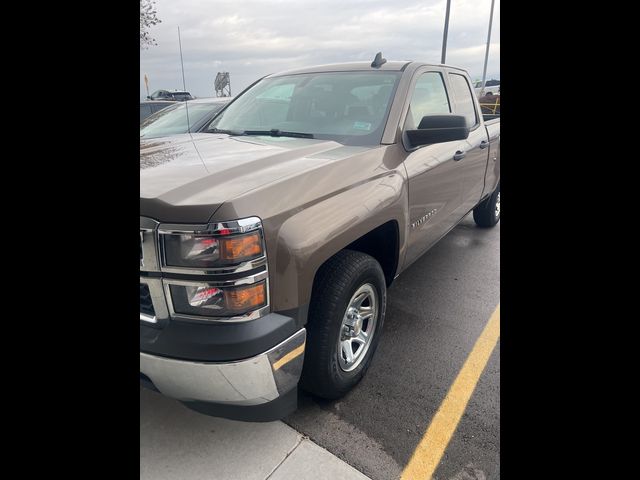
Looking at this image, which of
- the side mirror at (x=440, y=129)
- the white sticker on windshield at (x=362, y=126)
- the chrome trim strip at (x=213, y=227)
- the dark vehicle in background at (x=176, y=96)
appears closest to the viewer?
the chrome trim strip at (x=213, y=227)

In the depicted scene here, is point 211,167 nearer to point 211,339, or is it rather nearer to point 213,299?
point 213,299

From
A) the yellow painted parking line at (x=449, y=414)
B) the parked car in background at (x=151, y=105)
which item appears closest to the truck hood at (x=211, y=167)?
the yellow painted parking line at (x=449, y=414)

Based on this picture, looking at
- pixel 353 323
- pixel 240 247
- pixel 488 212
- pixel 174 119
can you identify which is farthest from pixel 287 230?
pixel 174 119

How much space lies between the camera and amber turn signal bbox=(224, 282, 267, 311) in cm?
162

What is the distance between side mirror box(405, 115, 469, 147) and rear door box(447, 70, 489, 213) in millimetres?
840

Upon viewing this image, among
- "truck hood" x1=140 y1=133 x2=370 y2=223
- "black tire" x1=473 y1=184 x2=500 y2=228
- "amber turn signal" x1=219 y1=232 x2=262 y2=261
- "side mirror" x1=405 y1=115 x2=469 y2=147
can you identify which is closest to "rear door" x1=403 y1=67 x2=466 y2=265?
"side mirror" x1=405 y1=115 x2=469 y2=147

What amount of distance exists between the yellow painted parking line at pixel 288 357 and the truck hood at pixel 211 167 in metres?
0.63

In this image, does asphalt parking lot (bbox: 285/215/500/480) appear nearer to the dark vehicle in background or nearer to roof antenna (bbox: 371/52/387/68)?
roof antenna (bbox: 371/52/387/68)

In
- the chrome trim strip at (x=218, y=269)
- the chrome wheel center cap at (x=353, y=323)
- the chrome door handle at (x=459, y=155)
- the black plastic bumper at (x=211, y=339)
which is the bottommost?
the chrome wheel center cap at (x=353, y=323)

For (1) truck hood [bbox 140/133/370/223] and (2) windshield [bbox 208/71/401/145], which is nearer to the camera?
(1) truck hood [bbox 140/133/370/223]

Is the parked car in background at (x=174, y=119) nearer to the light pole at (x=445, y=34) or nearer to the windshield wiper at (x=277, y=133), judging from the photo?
the windshield wiper at (x=277, y=133)

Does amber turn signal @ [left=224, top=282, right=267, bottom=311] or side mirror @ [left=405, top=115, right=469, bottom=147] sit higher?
side mirror @ [left=405, top=115, right=469, bottom=147]

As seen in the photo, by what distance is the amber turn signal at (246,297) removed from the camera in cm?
162
